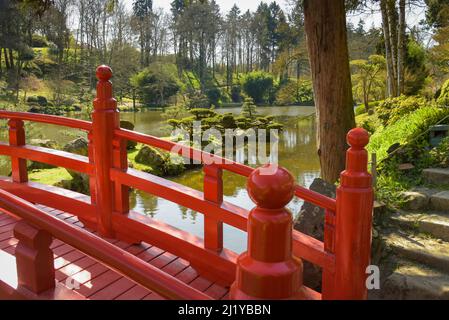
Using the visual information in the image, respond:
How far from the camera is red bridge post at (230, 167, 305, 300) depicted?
0.87 meters

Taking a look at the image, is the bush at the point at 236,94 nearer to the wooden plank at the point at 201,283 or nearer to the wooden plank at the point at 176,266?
the wooden plank at the point at 176,266

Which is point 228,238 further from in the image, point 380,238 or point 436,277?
point 436,277

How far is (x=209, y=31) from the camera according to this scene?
31594 millimetres

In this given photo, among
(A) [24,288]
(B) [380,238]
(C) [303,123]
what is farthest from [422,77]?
(A) [24,288]

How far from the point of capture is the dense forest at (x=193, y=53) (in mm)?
14297

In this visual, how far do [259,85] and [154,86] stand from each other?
8219 millimetres

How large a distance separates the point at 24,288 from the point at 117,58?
24069 mm

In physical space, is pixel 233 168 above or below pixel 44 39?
below

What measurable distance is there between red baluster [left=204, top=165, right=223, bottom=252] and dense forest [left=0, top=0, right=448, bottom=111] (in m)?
8.86

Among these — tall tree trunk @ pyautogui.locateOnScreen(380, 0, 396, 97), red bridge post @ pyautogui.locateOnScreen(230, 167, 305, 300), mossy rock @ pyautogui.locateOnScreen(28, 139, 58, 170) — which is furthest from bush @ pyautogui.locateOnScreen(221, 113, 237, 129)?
red bridge post @ pyautogui.locateOnScreen(230, 167, 305, 300)

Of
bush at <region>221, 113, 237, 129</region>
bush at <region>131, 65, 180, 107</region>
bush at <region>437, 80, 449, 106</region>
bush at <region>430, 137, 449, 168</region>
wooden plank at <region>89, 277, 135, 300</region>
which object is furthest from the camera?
bush at <region>131, 65, 180, 107</region>

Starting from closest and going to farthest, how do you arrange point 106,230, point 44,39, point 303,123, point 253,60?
point 106,230
point 303,123
point 44,39
point 253,60

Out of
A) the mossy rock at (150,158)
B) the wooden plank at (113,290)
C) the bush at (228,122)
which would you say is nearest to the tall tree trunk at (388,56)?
the bush at (228,122)

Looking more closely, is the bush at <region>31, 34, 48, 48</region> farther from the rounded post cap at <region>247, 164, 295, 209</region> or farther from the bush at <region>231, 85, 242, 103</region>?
the rounded post cap at <region>247, 164, 295, 209</region>
